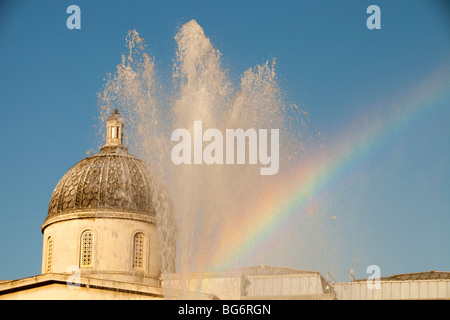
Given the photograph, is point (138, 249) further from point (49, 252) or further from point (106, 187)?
point (49, 252)

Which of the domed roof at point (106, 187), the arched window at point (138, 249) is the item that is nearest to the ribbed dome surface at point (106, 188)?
the domed roof at point (106, 187)

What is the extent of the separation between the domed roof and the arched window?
1.31m

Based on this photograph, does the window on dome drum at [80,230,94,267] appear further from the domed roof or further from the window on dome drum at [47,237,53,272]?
the window on dome drum at [47,237,53,272]

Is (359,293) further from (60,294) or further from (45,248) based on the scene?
(45,248)

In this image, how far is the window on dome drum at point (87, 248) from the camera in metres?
52.2

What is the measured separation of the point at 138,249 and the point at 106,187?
357 centimetres

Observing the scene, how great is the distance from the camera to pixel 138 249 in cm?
5281

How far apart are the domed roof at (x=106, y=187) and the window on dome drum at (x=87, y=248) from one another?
1.33 m
